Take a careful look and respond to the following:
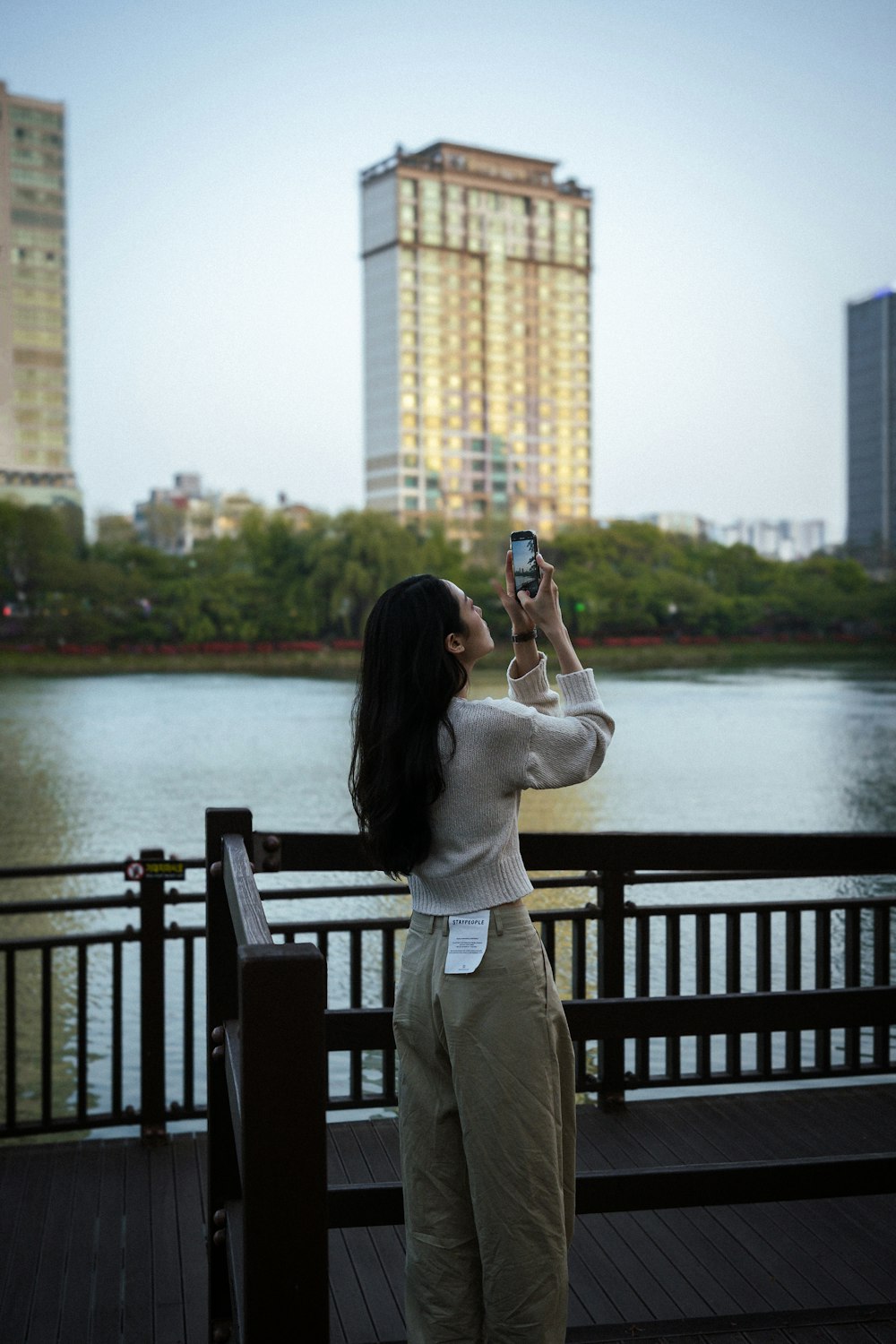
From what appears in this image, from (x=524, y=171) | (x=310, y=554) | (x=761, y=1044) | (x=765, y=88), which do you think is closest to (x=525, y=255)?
(x=524, y=171)

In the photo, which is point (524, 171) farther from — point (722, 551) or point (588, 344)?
point (722, 551)

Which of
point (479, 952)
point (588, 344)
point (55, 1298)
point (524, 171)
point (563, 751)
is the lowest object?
point (55, 1298)

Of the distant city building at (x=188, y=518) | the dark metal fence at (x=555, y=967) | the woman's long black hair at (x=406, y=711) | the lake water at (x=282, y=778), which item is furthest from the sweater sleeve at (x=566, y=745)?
the distant city building at (x=188, y=518)

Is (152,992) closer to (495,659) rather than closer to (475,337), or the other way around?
(495,659)

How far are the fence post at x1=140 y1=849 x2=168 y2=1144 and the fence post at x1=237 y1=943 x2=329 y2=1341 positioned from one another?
2.74m

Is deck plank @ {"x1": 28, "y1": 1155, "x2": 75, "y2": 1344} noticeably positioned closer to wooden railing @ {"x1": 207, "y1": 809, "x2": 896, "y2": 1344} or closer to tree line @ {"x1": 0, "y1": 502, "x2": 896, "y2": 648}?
wooden railing @ {"x1": 207, "y1": 809, "x2": 896, "y2": 1344}

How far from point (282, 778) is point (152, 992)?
24070 mm

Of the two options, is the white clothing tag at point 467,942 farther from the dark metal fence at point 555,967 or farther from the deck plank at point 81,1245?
the deck plank at point 81,1245

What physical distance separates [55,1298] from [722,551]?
79.0m

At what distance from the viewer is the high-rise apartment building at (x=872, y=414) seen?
119500mm

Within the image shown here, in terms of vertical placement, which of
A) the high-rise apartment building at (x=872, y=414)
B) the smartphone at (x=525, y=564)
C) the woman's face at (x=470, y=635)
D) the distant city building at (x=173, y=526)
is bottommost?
the woman's face at (x=470, y=635)

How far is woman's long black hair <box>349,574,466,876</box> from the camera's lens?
189cm

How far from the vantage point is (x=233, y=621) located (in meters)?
64.4

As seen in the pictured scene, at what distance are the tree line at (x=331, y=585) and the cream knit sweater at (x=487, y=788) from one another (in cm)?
5795
